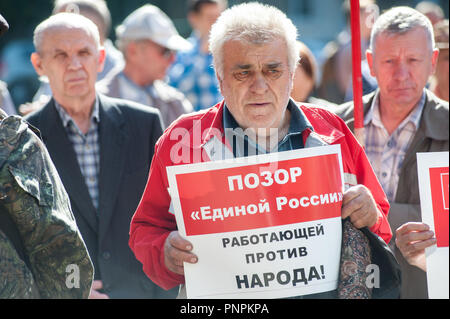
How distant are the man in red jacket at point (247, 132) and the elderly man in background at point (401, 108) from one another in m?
0.69

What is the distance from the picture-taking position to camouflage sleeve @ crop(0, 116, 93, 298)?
2.49 m

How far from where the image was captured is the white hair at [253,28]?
2928 mm

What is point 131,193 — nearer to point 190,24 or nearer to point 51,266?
point 51,266

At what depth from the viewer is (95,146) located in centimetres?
402

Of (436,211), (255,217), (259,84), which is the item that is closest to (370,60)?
(436,211)

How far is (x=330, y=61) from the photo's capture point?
7586mm

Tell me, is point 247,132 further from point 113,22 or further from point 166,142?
point 113,22

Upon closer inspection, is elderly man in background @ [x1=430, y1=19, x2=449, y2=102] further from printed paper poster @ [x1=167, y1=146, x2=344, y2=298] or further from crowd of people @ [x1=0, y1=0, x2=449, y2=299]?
printed paper poster @ [x1=167, y1=146, x2=344, y2=298]

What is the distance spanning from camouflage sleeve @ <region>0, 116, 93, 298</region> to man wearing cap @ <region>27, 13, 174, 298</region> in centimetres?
116

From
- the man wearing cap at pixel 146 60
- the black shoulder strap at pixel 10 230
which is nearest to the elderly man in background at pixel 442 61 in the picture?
the man wearing cap at pixel 146 60

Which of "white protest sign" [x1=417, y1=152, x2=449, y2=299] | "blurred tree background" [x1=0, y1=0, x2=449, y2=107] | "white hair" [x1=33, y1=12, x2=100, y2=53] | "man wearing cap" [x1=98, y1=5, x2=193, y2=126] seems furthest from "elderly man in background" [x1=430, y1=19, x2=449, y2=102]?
"white hair" [x1=33, y1=12, x2=100, y2=53]

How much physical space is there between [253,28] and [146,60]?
312cm
